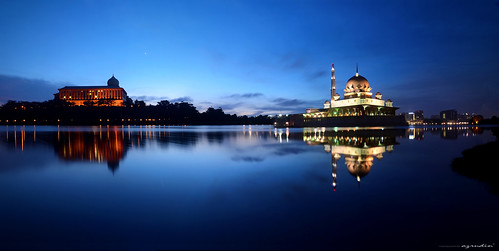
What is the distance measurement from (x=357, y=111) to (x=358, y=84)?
38.3 feet

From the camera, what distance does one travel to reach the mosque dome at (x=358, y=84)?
97062mm

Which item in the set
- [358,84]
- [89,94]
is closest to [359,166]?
[358,84]

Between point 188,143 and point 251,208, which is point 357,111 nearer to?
point 188,143

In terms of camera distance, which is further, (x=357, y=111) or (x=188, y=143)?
(x=357, y=111)

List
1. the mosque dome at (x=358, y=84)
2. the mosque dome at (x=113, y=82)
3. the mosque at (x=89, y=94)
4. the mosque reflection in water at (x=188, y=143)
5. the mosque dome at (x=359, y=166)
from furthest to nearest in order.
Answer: the mosque dome at (x=113, y=82)
the mosque at (x=89, y=94)
the mosque dome at (x=358, y=84)
the mosque reflection in water at (x=188, y=143)
the mosque dome at (x=359, y=166)

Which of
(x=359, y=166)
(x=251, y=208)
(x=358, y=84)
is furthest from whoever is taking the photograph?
(x=358, y=84)

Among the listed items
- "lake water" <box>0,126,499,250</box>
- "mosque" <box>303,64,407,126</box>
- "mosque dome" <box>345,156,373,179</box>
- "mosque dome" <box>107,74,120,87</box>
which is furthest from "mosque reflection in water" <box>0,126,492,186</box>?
"mosque dome" <box>107,74,120,87</box>

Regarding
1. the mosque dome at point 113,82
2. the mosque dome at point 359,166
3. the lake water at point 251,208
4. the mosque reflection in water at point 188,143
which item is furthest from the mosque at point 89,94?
the mosque dome at point 359,166

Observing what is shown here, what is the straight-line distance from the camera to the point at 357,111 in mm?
92500

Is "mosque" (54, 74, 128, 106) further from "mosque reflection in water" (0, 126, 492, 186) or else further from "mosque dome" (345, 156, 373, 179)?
"mosque dome" (345, 156, 373, 179)

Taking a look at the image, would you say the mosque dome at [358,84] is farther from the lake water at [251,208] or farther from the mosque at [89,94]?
the mosque at [89,94]

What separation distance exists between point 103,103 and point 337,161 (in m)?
145

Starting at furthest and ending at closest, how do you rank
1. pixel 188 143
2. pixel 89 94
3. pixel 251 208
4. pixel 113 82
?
1. pixel 113 82
2. pixel 89 94
3. pixel 188 143
4. pixel 251 208

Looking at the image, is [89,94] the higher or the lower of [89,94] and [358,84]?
the higher
